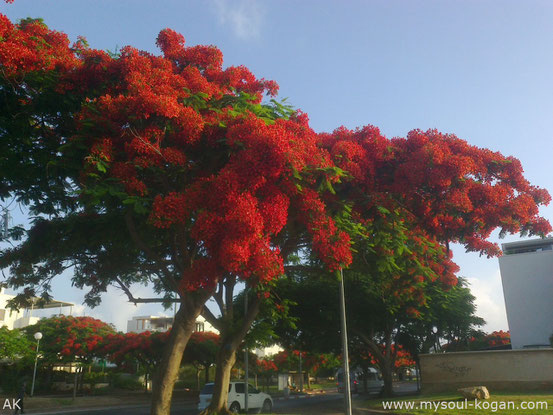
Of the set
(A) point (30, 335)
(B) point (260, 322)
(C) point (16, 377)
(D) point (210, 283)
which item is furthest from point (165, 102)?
(A) point (30, 335)

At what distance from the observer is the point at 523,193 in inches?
469

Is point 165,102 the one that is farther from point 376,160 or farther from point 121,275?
point 121,275

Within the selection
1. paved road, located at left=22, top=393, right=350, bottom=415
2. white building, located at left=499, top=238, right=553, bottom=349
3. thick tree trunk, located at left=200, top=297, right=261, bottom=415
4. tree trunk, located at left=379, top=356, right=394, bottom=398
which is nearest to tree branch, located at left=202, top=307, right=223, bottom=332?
thick tree trunk, located at left=200, top=297, right=261, bottom=415

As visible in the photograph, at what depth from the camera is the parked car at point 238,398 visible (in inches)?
774

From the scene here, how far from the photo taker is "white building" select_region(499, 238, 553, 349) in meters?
37.7

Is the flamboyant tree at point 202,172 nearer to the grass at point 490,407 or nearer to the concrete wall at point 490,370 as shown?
the grass at point 490,407

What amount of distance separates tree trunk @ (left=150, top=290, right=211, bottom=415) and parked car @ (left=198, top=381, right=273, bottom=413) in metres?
Answer: 8.61

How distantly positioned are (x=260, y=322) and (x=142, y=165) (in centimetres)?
1065

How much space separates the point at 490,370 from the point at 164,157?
1880 centimetres

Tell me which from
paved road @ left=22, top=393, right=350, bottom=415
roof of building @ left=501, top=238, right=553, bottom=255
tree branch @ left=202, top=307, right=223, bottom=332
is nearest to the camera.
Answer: tree branch @ left=202, top=307, right=223, bottom=332

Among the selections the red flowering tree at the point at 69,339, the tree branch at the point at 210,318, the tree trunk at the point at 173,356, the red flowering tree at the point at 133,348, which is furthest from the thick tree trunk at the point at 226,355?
the red flowering tree at the point at 69,339

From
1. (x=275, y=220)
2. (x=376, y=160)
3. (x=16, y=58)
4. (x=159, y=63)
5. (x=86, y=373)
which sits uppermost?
(x=159, y=63)

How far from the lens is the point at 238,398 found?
2058 cm

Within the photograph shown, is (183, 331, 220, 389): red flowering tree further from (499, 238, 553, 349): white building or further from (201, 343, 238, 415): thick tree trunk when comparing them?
(499, 238, 553, 349): white building
